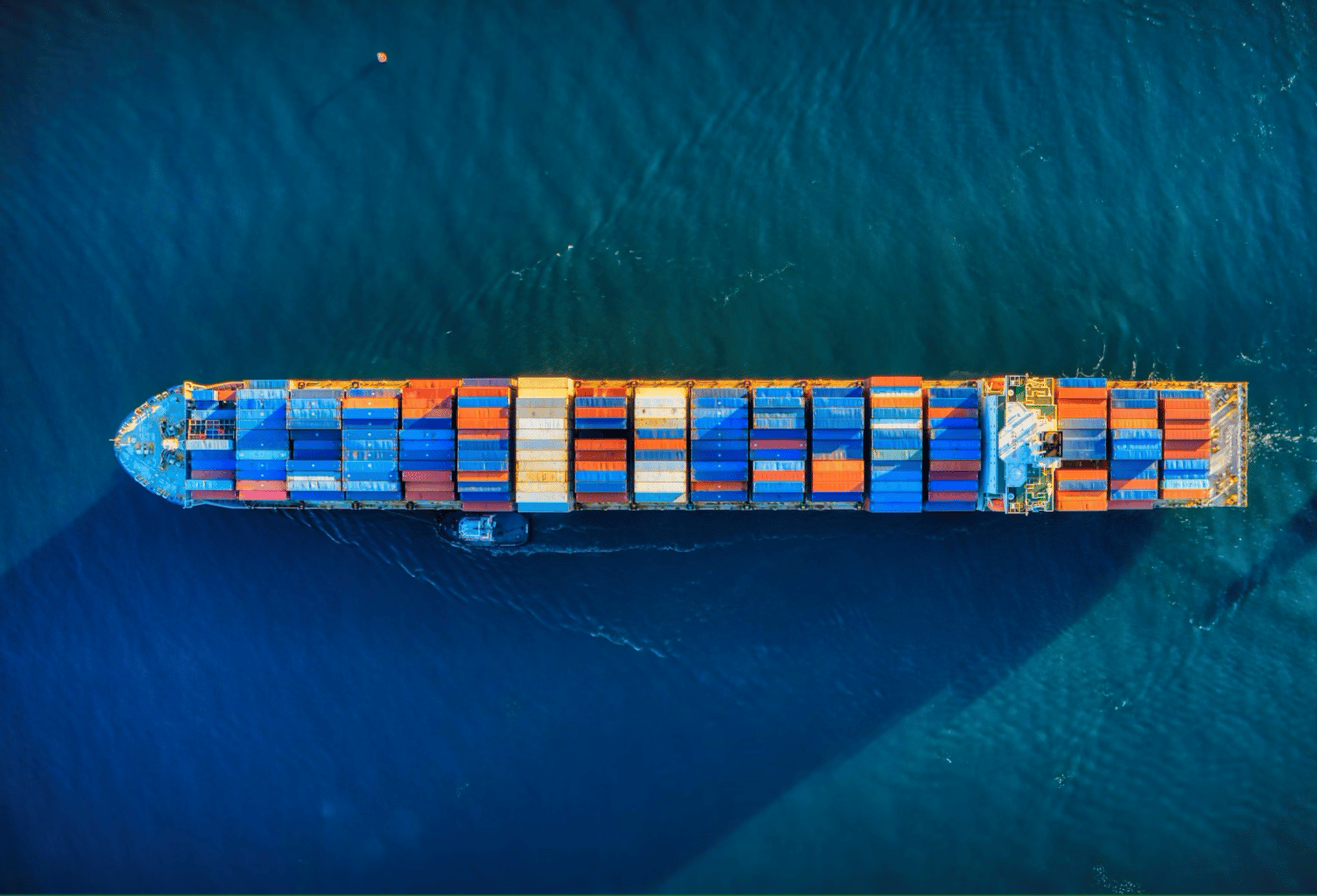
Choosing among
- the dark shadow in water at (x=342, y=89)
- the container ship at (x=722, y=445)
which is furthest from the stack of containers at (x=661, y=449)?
the dark shadow in water at (x=342, y=89)

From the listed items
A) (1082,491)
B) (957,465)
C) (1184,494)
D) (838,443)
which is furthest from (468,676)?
(1184,494)

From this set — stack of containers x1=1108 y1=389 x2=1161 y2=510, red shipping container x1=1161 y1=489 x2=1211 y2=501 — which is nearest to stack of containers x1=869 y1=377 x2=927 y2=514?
stack of containers x1=1108 y1=389 x2=1161 y2=510

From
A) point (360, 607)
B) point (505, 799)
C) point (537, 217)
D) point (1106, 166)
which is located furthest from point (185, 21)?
point (1106, 166)

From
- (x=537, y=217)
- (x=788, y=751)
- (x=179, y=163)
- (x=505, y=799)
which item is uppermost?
(x=179, y=163)

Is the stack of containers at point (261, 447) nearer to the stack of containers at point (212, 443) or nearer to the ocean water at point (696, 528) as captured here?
the stack of containers at point (212, 443)

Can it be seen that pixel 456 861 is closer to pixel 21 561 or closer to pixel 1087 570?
pixel 21 561

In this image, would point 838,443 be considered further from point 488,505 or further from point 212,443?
point 212,443

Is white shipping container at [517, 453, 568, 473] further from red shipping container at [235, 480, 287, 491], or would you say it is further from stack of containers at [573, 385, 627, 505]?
red shipping container at [235, 480, 287, 491]
